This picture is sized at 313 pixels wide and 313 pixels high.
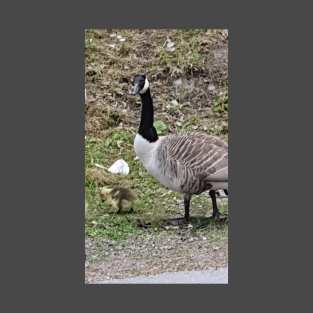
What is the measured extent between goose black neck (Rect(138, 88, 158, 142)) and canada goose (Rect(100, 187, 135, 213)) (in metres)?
0.58

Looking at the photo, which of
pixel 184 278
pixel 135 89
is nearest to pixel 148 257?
pixel 184 278

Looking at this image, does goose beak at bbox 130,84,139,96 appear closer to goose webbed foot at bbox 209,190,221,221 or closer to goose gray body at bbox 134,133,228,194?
goose gray body at bbox 134,133,228,194

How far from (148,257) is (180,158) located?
104 cm

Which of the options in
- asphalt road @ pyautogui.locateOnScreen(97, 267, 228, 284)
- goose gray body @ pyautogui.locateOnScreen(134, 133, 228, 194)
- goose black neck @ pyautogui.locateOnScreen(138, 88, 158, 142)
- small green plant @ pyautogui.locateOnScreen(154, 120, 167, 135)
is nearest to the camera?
asphalt road @ pyautogui.locateOnScreen(97, 267, 228, 284)

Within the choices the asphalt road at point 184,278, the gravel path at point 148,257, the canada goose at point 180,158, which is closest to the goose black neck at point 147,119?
the canada goose at point 180,158

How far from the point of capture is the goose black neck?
13133 mm

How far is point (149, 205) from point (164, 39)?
1.67m

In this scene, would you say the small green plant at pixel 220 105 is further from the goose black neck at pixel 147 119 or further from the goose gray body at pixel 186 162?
the goose black neck at pixel 147 119

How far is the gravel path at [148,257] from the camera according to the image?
1283 centimetres

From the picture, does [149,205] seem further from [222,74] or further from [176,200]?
[222,74]

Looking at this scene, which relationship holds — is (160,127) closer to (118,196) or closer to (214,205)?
(118,196)

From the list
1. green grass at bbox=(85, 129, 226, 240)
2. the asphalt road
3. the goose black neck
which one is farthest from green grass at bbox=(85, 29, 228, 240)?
the asphalt road

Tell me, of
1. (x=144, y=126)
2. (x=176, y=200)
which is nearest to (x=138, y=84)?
(x=144, y=126)

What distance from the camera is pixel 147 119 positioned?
13.2 m
